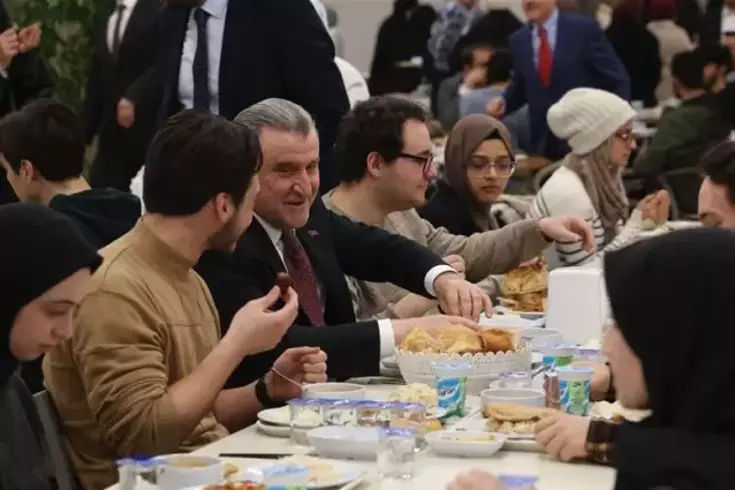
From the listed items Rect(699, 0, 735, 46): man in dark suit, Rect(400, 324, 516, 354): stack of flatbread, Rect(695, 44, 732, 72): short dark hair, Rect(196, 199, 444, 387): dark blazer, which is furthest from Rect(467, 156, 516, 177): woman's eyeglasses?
Rect(699, 0, 735, 46): man in dark suit

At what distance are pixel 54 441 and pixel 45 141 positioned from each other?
1850mm

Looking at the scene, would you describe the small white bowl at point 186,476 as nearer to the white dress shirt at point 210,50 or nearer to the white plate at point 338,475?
the white plate at point 338,475

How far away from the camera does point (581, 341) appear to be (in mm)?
4031

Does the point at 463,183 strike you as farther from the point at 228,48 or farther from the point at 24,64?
the point at 24,64

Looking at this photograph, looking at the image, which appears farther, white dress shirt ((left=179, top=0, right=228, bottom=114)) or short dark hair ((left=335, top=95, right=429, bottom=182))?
white dress shirt ((left=179, top=0, right=228, bottom=114))

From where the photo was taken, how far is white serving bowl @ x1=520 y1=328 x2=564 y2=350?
12.8 ft

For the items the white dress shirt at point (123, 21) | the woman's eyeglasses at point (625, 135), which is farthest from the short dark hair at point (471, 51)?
the woman's eyeglasses at point (625, 135)

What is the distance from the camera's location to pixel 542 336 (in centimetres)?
391

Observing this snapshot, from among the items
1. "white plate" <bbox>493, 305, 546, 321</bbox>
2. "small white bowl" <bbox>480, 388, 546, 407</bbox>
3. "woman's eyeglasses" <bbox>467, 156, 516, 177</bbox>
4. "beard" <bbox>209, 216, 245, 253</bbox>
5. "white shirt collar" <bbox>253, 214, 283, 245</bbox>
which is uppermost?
"beard" <bbox>209, 216, 245, 253</bbox>

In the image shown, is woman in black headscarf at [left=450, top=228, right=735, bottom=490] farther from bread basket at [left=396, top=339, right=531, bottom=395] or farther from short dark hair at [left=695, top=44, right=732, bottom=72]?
short dark hair at [left=695, top=44, right=732, bottom=72]

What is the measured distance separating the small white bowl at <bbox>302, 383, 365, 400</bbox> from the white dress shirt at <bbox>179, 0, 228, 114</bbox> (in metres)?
2.19

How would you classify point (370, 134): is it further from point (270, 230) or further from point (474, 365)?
point (474, 365)

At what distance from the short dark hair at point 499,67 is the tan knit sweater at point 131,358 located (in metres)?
7.84

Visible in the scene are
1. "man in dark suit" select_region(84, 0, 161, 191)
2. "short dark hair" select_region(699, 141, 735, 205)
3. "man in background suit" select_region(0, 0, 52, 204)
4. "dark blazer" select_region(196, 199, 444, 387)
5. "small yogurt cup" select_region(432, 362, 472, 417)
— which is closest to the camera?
"small yogurt cup" select_region(432, 362, 472, 417)
